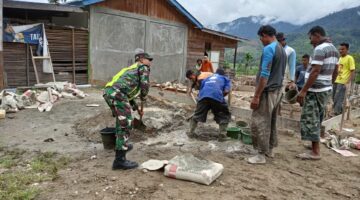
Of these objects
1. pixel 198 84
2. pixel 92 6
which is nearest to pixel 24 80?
pixel 92 6

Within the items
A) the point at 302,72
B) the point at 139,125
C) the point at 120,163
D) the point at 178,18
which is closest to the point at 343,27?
the point at 178,18

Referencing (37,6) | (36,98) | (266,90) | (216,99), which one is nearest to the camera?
(266,90)

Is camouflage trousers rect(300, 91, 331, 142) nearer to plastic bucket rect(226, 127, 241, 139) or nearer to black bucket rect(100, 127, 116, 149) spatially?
plastic bucket rect(226, 127, 241, 139)

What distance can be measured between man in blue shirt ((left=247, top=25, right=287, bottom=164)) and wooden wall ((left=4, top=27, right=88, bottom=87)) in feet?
27.9

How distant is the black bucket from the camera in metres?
4.80

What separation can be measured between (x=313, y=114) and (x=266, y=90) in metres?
0.92

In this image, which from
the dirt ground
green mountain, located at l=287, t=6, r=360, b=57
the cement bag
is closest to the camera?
the dirt ground

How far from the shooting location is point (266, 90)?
14.5 feet

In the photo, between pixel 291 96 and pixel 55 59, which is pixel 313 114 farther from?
pixel 55 59

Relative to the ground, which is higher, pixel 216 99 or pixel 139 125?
pixel 216 99

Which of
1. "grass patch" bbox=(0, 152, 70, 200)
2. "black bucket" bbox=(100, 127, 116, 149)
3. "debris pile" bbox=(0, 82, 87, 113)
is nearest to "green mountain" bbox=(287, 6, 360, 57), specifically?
"debris pile" bbox=(0, 82, 87, 113)

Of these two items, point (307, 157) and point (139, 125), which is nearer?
point (307, 157)

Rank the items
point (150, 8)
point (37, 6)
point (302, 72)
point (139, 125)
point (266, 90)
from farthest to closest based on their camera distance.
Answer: point (150, 8), point (37, 6), point (302, 72), point (139, 125), point (266, 90)

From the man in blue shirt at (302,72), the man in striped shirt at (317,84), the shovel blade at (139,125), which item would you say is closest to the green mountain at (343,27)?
the man in blue shirt at (302,72)
